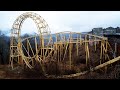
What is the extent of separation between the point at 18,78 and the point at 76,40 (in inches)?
83.5

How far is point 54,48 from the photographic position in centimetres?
927

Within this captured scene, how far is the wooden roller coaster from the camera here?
29.1 feet

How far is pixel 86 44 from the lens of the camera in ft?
29.7

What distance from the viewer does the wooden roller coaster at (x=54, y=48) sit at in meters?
8.88
